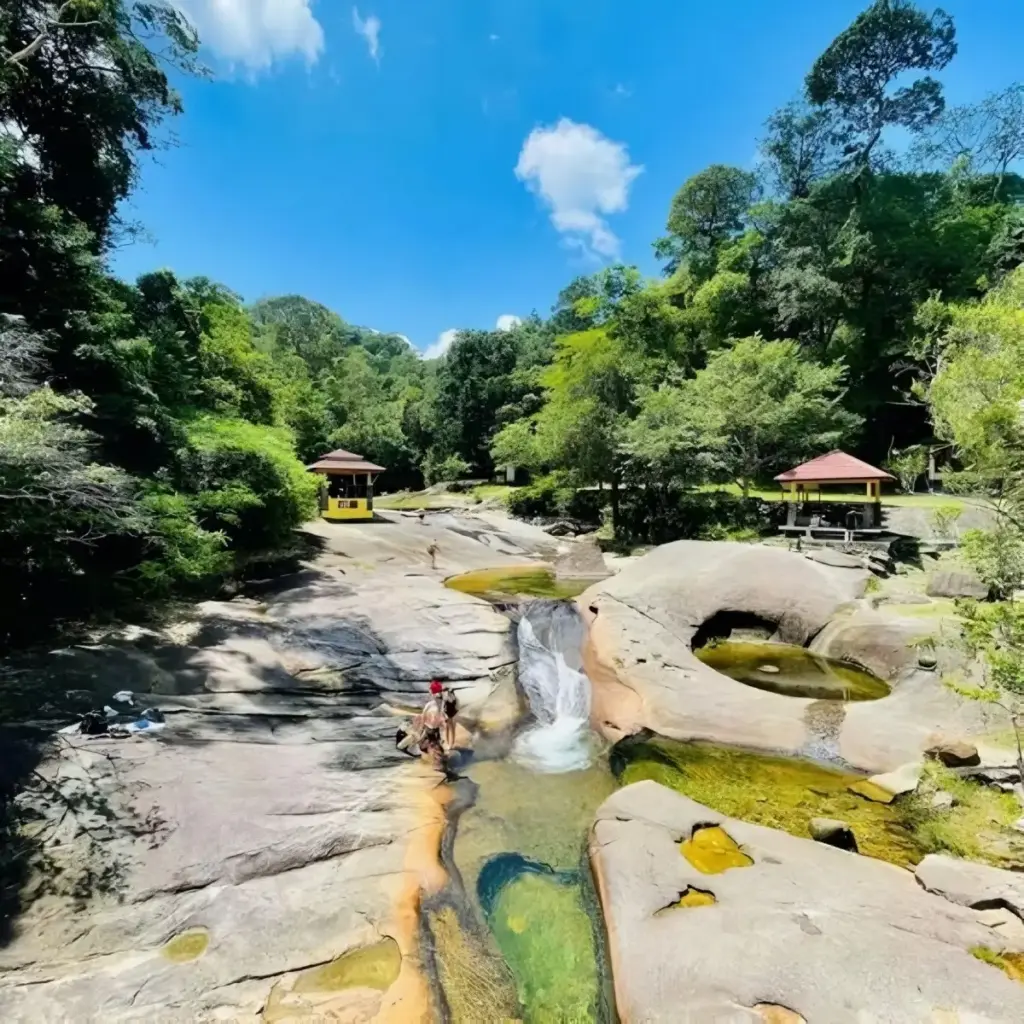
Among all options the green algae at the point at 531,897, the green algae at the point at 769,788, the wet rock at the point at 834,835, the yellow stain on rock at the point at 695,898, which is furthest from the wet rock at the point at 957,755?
the yellow stain on rock at the point at 695,898

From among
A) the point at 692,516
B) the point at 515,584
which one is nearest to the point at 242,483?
the point at 515,584

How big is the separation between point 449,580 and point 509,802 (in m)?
11.2

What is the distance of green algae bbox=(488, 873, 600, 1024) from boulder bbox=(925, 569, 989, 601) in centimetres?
1121

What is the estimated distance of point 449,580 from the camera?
61.2 ft

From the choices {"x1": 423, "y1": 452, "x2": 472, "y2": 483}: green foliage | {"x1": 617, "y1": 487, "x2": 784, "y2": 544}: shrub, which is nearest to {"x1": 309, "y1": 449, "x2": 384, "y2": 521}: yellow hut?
{"x1": 617, "y1": 487, "x2": 784, "y2": 544}: shrub

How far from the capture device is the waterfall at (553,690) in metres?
9.29

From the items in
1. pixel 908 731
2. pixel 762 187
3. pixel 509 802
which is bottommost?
pixel 509 802

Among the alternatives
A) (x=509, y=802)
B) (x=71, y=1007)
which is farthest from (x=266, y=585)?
(x=71, y=1007)

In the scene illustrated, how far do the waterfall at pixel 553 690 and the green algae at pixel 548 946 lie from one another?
2682 mm

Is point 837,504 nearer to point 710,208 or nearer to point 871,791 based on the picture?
point 871,791

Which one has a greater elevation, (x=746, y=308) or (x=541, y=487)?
(x=746, y=308)

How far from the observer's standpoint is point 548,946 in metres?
5.43

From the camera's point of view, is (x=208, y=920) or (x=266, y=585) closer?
(x=208, y=920)

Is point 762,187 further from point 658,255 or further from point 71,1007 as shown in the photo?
point 71,1007
